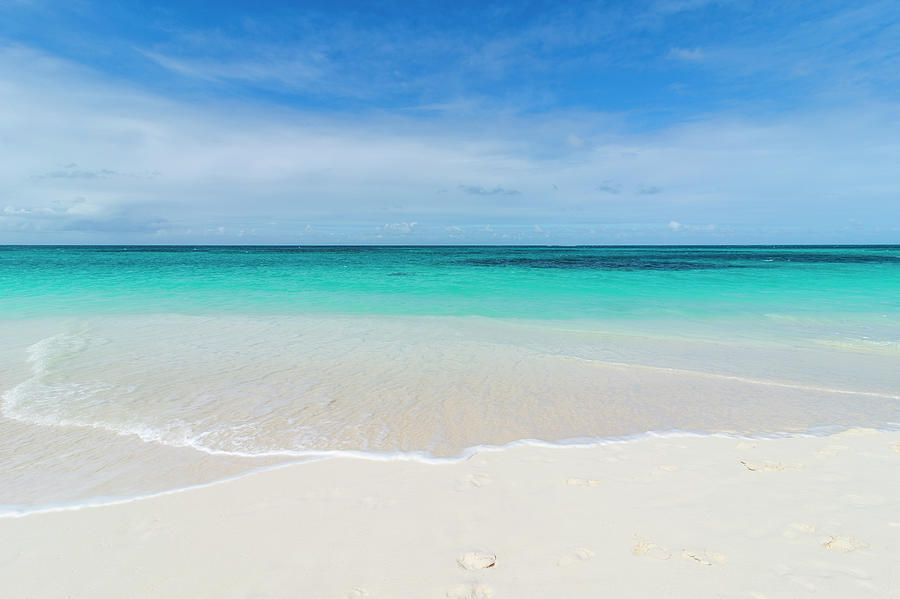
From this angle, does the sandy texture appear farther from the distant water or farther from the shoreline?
the distant water

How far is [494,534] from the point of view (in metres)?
3.63

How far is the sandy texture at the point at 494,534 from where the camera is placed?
10.2 feet

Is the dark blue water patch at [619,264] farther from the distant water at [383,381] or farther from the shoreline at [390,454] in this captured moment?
the shoreline at [390,454]

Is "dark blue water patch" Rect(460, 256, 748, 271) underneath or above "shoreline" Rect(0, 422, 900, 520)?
above

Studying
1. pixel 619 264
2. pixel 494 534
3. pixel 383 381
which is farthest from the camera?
pixel 619 264

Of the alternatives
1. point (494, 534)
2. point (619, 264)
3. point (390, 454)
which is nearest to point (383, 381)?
point (390, 454)

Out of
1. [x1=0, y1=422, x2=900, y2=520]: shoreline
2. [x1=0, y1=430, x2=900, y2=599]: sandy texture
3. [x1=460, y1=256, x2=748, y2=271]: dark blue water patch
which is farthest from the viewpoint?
[x1=460, y1=256, x2=748, y2=271]: dark blue water patch

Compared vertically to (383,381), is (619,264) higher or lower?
higher

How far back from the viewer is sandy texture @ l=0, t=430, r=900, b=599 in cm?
310

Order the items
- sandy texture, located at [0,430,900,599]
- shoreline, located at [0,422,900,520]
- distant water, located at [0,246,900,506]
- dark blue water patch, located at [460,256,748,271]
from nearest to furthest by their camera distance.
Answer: sandy texture, located at [0,430,900,599] < shoreline, located at [0,422,900,520] < distant water, located at [0,246,900,506] < dark blue water patch, located at [460,256,748,271]

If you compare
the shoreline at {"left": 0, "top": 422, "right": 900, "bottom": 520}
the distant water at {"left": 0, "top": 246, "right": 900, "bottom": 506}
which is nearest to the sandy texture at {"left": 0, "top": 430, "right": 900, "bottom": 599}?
the shoreline at {"left": 0, "top": 422, "right": 900, "bottom": 520}

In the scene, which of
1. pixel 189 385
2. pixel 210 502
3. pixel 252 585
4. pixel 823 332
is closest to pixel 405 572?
pixel 252 585

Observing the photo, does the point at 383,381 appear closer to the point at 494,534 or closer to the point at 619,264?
the point at 494,534

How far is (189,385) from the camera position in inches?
298
